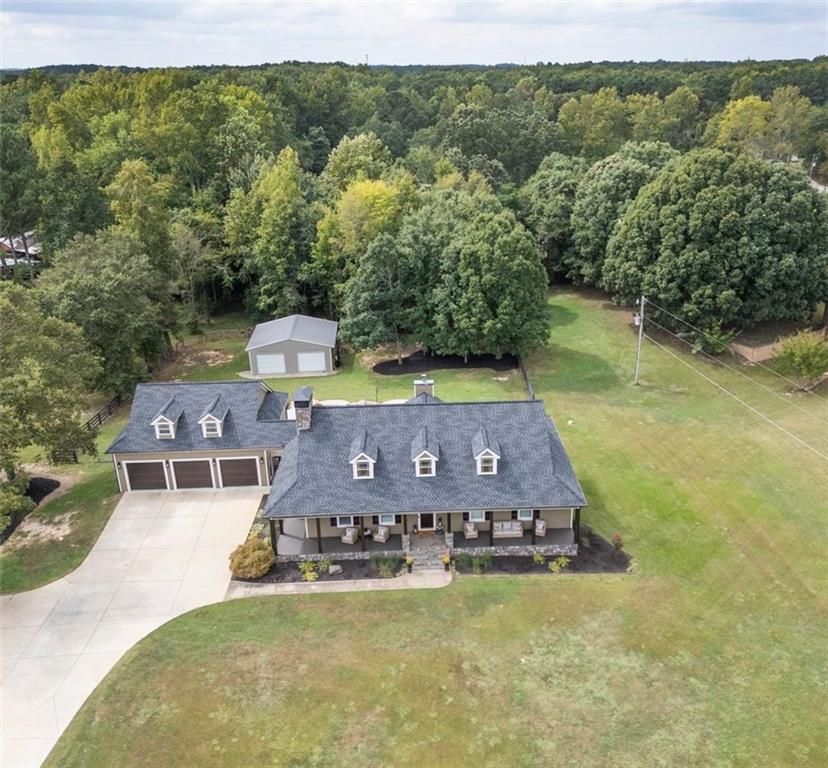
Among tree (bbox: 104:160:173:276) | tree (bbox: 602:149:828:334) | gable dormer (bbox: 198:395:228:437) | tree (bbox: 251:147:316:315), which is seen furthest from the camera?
tree (bbox: 251:147:316:315)

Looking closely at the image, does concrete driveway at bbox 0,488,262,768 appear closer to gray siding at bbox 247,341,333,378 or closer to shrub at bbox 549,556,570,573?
shrub at bbox 549,556,570,573

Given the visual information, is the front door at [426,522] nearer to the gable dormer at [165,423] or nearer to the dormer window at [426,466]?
the dormer window at [426,466]

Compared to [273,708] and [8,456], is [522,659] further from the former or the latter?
[8,456]

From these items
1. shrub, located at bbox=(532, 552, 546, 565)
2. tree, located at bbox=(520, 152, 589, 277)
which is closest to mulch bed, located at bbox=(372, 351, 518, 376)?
A: tree, located at bbox=(520, 152, 589, 277)

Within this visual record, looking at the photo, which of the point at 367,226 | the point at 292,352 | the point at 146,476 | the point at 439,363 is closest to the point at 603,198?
the point at 367,226

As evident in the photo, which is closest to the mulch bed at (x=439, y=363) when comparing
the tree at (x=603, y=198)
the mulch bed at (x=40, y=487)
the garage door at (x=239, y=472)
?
the tree at (x=603, y=198)

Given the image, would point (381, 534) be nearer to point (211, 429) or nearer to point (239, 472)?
point (239, 472)
